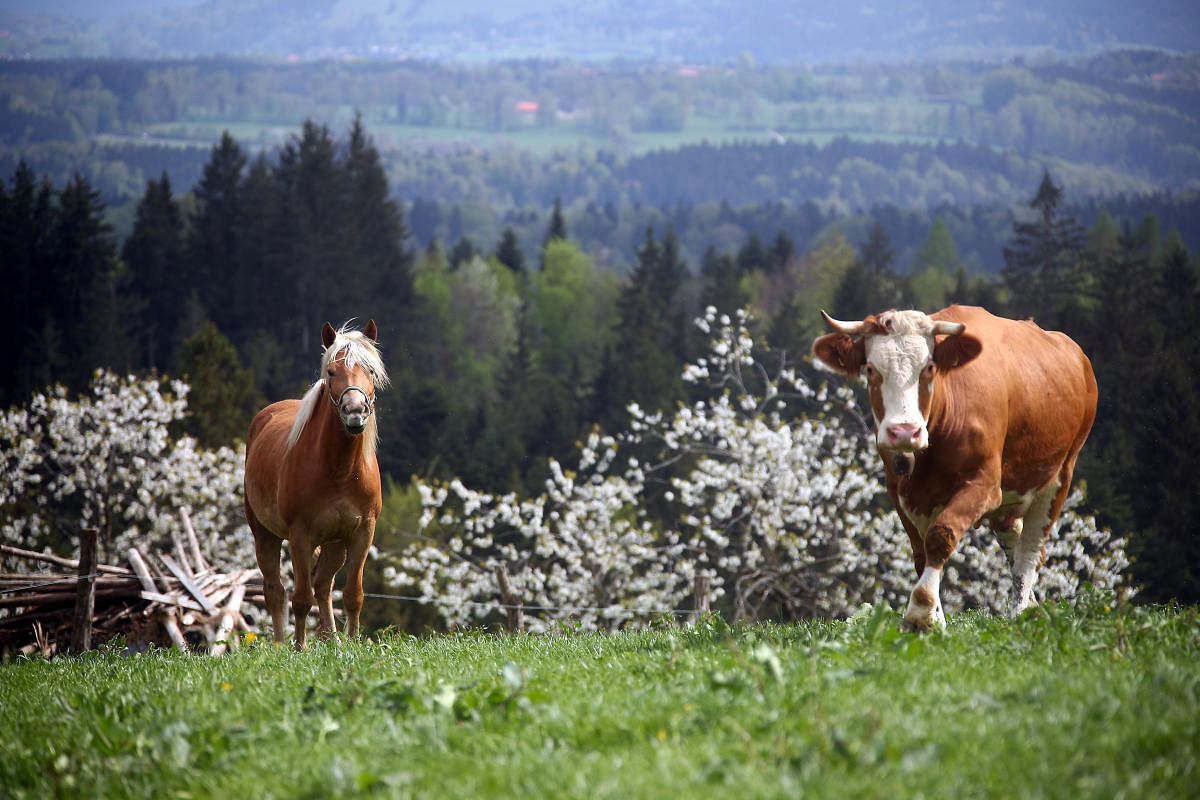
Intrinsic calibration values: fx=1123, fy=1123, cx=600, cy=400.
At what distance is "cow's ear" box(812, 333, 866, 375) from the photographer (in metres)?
7.31

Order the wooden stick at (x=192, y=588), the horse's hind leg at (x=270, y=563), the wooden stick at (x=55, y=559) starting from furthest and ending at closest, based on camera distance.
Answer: the wooden stick at (x=192, y=588) → the wooden stick at (x=55, y=559) → the horse's hind leg at (x=270, y=563)

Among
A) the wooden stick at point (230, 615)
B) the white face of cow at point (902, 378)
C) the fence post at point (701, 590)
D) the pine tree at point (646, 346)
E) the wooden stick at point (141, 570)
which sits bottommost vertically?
the pine tree at point (646, 346)

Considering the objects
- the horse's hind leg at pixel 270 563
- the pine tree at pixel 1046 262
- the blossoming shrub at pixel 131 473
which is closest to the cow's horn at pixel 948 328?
the horse's hind leg at pixel 270 563

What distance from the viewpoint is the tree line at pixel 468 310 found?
40781 mm

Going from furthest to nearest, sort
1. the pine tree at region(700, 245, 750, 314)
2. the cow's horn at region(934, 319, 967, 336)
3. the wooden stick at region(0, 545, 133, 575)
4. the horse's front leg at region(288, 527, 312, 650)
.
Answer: the pine tree at region(700, 245, 750, 314), the wooden stick at region(0, 545, 133, 575), the horse's front leg at region(288, 527, 312, 650), the cow's horn at region(934, 319, 967, 336)

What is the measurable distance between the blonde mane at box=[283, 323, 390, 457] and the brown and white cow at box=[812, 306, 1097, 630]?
12.5 feet

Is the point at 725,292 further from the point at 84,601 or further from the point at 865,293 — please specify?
the point at 84,601

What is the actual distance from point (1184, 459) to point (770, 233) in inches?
5777

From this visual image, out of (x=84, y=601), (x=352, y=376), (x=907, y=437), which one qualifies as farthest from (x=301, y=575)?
(x=907, y=437)

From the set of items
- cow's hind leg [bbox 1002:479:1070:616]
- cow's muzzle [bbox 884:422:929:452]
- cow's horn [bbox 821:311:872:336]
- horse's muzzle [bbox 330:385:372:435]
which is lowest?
cow's hind leg [bbox 1002:479:1070:616]

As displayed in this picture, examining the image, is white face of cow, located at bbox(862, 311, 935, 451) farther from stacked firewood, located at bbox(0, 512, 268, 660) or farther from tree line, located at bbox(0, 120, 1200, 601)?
tree line, located at bbox(0, 120, 1200, 601)

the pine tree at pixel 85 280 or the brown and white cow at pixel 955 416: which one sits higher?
the brown and white cow at pixel 955 416

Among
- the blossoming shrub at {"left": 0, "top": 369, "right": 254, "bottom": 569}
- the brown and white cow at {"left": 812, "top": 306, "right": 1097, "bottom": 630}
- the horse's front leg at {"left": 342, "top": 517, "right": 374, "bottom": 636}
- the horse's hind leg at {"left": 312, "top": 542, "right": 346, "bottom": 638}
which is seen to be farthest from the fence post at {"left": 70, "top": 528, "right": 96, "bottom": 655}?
the blossoming shrub at {"left": 0, "top": 369, "right": 254, "bottom": 569}

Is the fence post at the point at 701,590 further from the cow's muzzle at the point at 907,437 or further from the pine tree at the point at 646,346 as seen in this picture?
the pine tree at the point at 646,346
